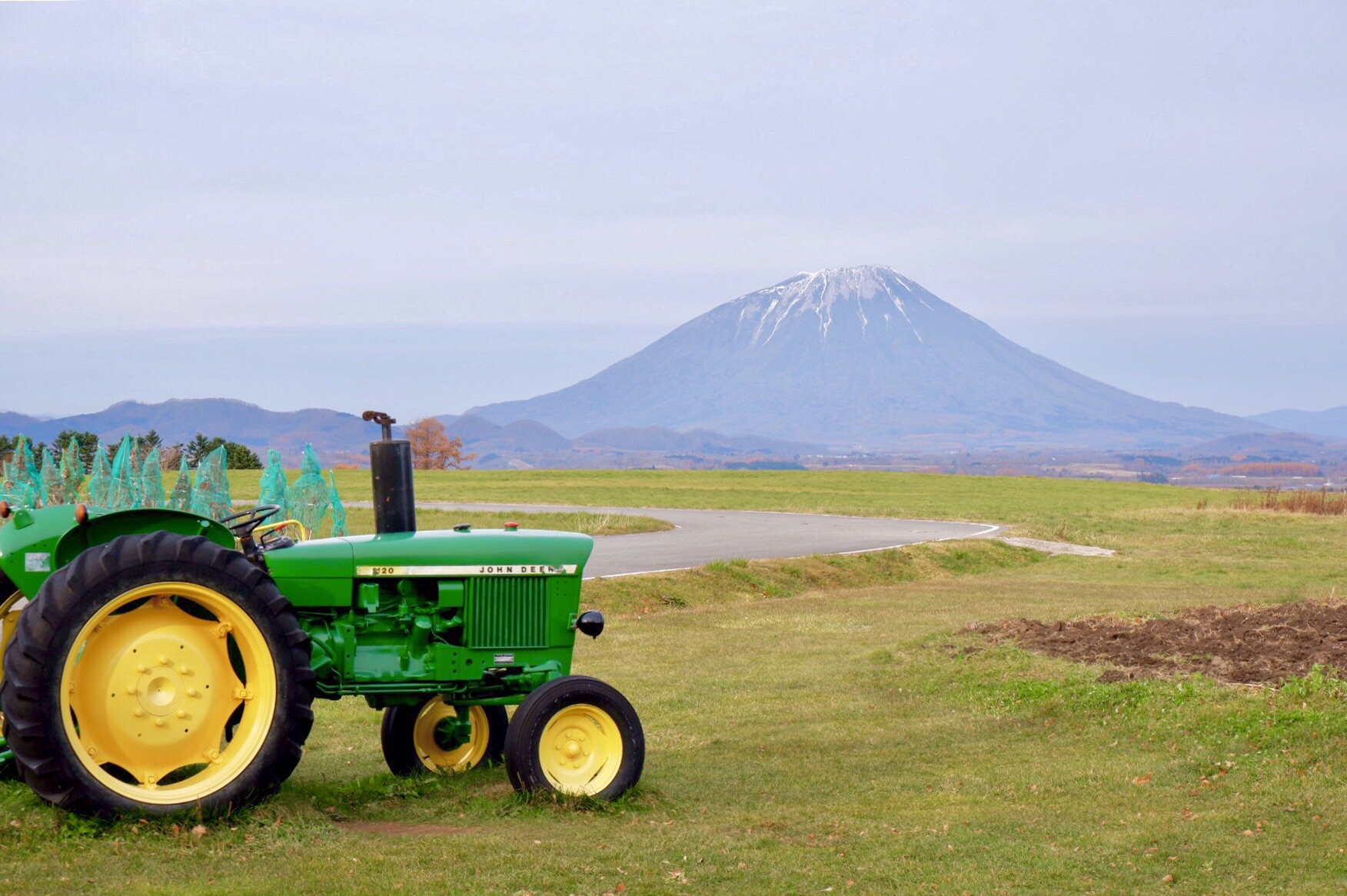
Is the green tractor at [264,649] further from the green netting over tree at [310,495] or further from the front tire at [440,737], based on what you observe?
the green netting over tree at [310,495]

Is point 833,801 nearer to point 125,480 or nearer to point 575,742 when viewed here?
point 575,742

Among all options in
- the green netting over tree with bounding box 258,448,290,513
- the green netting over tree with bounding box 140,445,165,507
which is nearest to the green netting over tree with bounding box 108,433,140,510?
the green netting over tree with bounding box 140,445,165,507

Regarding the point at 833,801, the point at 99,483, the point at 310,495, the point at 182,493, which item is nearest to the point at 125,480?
the point at 99,483

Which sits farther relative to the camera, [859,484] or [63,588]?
[859,484]

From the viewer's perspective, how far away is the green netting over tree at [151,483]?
25.5 m

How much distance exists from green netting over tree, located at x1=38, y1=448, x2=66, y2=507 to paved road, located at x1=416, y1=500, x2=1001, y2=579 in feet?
42.2

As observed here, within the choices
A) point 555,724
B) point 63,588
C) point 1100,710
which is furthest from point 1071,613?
point 63,588

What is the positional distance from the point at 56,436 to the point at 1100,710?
5926cm

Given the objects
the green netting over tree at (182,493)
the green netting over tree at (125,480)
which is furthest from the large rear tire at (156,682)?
the green netting over tree at (125,480)

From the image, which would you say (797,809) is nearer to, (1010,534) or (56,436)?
(1010,534)

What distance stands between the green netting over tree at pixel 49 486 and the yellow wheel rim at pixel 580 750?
25.0m

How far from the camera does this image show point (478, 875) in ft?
20.5

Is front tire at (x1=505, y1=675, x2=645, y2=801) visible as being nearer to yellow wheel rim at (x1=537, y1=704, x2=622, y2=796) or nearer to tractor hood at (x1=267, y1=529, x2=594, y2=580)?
yellow wheel rim at (x1=537, y1=704, x2=622, y2=796)

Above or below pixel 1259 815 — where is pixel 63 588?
above
